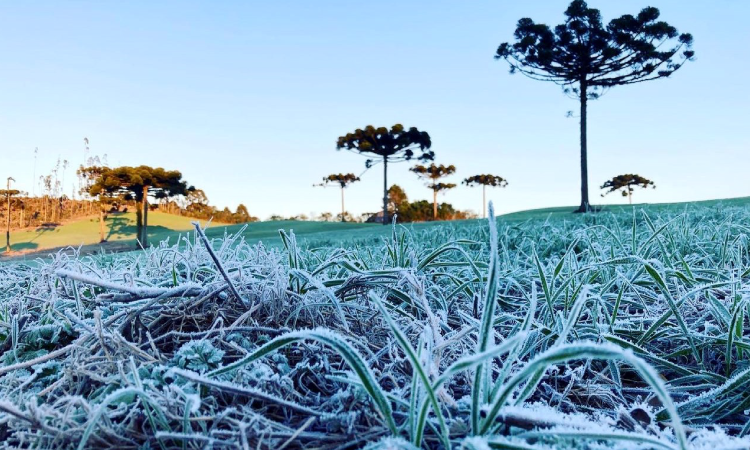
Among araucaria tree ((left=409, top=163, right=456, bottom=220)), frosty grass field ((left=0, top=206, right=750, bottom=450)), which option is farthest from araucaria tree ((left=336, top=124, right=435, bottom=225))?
frosty grass field ((left=0, top=206, right=750, bottom=450))

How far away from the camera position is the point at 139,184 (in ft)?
73.9

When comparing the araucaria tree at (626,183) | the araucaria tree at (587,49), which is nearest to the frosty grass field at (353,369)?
the araucaria tree at (587,49)

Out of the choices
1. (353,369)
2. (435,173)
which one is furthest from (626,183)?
(353,369)

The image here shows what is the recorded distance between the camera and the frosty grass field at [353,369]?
23.6 inches

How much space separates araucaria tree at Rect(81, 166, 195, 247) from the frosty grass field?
74.7 feet

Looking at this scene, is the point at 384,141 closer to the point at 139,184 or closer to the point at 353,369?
the point at 139,184

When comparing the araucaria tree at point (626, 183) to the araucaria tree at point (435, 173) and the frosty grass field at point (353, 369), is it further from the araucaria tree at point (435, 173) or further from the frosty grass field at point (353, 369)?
the frosty grass field at point (353, 369)

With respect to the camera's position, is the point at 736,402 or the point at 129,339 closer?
the point at 736,402

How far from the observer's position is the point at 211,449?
627 millimetres

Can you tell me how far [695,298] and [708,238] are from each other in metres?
1.22

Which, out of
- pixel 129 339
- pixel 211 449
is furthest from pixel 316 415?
pixel 129 339

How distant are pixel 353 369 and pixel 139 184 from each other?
24415 millimetres

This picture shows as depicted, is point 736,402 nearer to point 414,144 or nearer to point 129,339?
point 129,339

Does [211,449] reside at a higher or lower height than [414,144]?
lower
